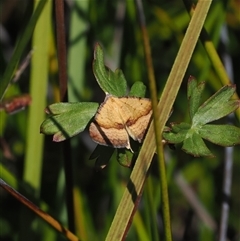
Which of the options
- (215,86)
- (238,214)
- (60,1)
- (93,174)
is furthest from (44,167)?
(60,1)

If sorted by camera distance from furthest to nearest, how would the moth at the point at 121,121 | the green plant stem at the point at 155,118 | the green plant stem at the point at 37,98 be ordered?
the green plant stem at the point at 37,98 < the moth at the point at 121,121 < the green plant stem at the point at 155,118

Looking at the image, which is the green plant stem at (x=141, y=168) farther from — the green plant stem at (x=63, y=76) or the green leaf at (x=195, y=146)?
the green plant stem at (x=63, y=76)

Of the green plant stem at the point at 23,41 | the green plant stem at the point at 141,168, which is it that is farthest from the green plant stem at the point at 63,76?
the green plant stem at the point at 141,168

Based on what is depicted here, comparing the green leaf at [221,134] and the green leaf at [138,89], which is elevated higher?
the green leaf at [138,89]

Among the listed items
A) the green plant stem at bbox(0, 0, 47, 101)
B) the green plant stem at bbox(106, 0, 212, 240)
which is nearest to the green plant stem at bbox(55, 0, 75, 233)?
the green plant stem at bbox(0, 0, 47, 101)

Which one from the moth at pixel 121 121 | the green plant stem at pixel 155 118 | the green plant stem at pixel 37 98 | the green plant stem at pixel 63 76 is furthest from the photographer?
the green plant stem at pixel 37 98

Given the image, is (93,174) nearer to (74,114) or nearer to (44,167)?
(44,167)

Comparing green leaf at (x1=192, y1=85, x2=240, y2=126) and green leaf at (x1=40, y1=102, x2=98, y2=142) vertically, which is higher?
green leaf at (x1=40, y1=102, x2=98, y2=142)

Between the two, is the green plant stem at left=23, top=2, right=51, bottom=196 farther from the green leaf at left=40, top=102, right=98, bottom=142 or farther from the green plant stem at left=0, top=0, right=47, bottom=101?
the green leaf at left=40, top=102, right=98, bottom=142

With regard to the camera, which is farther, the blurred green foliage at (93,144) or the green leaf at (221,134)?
the blurred green foliage at (93,144)
